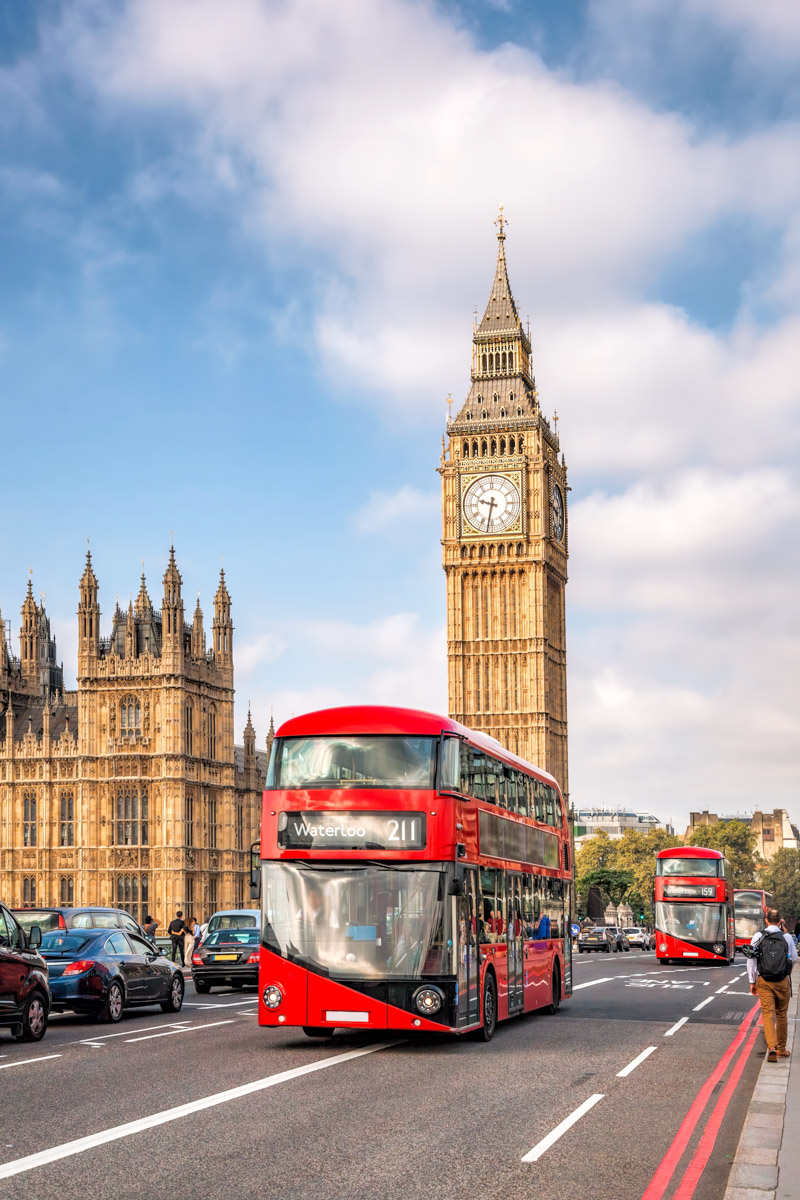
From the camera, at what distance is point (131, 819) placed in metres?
72.6

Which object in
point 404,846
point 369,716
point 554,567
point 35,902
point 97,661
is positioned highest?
point 554,567

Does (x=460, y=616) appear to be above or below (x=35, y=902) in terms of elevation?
above

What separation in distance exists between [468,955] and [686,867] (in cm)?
2854

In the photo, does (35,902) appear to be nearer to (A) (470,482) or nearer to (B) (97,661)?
A: (B) (97,661)

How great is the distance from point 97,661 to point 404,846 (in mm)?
59288

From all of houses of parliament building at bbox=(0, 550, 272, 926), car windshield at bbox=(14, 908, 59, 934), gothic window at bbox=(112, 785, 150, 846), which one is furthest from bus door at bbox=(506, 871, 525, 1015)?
gothic window at bbox=(112, 785, 150, 846)

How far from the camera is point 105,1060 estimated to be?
1650cm

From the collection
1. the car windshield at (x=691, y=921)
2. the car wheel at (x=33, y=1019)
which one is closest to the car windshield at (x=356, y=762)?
the car wheel at (x=33, y=1019)

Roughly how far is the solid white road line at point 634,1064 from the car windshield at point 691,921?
89.9 ft

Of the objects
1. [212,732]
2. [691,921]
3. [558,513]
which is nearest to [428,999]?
[691,921]

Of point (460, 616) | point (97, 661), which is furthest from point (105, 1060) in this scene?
point (460, 616)

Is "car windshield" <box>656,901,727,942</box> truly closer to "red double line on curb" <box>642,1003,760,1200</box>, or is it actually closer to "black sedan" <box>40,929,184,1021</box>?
"black sedan" <box>40,929,184,1021</box>

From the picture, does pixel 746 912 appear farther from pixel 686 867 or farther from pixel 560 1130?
pixel 560 1130

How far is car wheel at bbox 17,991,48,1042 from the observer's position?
18.7m
